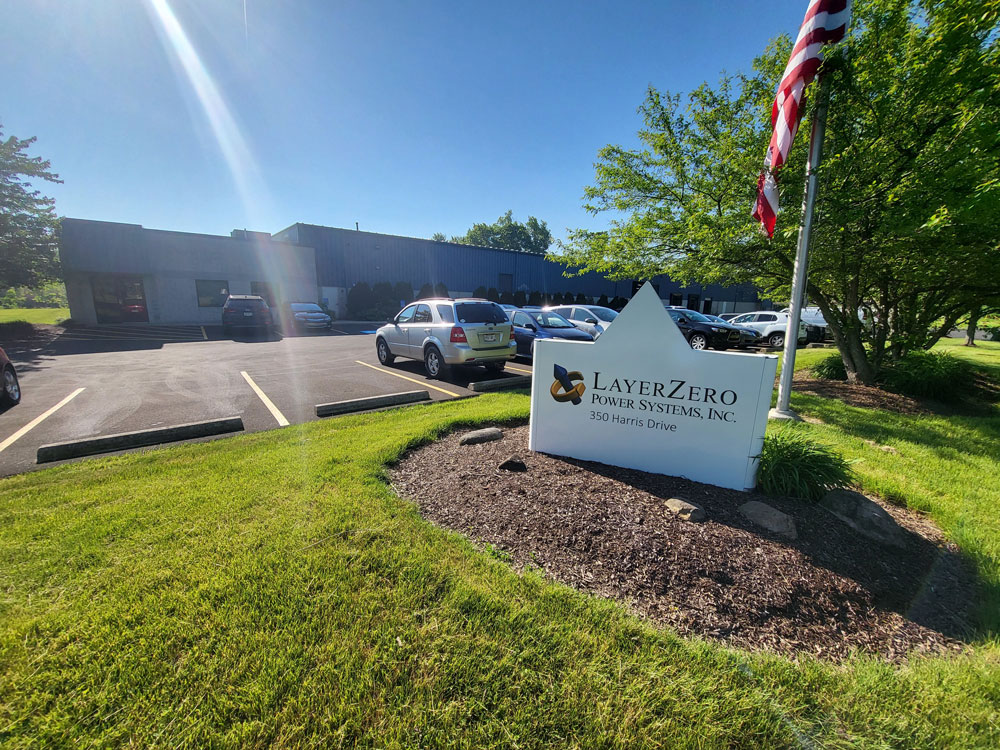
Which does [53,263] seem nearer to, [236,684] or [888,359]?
[236,684]

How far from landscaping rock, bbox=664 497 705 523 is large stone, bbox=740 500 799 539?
362mm

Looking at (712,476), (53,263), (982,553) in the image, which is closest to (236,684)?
(712,476)

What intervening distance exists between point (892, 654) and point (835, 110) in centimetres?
693

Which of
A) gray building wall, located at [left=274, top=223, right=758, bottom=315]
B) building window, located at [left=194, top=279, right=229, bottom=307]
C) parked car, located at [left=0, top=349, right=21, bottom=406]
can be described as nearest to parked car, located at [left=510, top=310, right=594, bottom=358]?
parked car, located at [left=0, top=349, right=21, bottom=406]

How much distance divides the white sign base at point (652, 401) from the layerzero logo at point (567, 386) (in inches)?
0.4

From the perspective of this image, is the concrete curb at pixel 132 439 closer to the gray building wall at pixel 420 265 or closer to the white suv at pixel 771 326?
the white suv at pixel 771 326

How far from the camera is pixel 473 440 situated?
4625mm

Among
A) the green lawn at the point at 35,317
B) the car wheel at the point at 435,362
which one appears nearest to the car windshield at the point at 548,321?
the car wheel at the point at 435,362

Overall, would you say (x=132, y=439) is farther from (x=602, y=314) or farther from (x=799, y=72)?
(x=602, y=314)

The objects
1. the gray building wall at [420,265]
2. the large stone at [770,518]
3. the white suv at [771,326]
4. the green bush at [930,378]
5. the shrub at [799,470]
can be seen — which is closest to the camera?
the large stone at [770,518]

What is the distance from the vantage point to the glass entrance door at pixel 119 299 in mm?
20109

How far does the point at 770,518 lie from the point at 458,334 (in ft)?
20.0

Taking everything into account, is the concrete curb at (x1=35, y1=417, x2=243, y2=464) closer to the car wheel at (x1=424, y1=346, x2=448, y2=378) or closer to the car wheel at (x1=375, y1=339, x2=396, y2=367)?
the car wheel at (x1=424, y1=346, x2=448, y2=378)

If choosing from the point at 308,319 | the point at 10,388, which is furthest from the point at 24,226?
the point at 10,388
